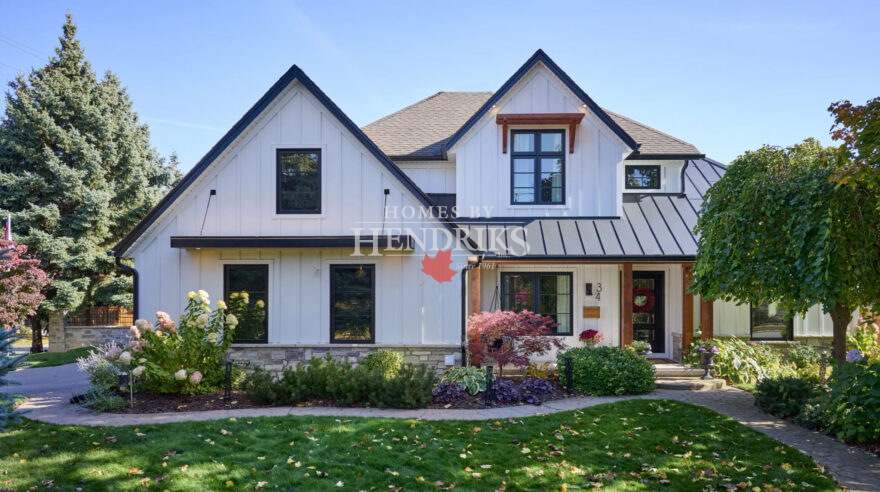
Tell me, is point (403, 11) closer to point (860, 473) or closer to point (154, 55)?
point (154, 55)

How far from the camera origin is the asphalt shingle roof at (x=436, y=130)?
1314 cm

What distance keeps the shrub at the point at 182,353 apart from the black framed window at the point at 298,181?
271cm

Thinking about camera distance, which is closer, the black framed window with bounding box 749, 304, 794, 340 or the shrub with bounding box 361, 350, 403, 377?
the shrub with bounding box 361, 350, 403, 377

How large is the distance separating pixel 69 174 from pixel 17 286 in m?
6.20

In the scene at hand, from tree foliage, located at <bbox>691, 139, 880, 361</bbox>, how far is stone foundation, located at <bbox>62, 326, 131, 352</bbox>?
19499 millimetres

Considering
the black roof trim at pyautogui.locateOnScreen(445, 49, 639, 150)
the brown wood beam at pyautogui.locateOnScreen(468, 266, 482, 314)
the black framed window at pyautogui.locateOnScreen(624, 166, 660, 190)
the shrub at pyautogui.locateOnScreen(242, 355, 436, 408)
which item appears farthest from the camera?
the black framed window at pyautogui.locateOnScreen(624, 166, 660, 190)

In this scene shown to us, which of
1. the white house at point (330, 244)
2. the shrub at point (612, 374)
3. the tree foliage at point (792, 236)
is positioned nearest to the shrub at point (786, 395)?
the tree foliage at point (792, 236)

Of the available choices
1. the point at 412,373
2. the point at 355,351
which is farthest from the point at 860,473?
the point at 355,351

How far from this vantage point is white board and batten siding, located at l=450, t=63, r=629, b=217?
1223cm

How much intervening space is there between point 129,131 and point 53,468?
1863 centimetres

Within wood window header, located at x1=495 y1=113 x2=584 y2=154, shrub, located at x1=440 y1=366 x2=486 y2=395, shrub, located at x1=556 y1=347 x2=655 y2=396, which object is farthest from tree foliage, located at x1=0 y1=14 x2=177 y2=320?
shrub, located at x1=556 y1=347 x2=655 y2=396

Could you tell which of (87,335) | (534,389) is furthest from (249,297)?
(87,335)

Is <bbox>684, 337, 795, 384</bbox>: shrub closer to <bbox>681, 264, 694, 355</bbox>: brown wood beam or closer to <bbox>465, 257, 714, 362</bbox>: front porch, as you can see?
<bbox>681, 264, 694, 355</bbox>: brown wood beam

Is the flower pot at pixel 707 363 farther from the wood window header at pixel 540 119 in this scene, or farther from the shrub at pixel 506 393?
the wood window header at pixel 540 119
